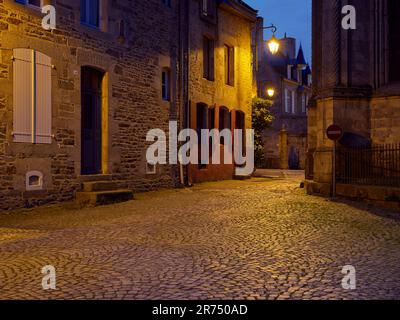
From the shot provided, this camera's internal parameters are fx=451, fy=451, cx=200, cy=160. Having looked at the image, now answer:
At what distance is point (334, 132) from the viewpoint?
41.4ft

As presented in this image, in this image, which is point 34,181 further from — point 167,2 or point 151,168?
point 167,2

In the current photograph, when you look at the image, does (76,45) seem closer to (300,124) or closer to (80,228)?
(80,228)

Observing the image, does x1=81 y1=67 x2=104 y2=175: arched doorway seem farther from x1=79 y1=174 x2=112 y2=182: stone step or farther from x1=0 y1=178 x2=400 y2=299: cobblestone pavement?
x1=0 y1=178 x2=400 y2=299: cobblestone pavement

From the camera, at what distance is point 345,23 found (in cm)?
1379

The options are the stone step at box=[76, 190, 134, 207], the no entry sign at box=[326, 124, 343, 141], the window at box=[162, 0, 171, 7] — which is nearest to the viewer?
the stone step at box=[76, 190, 134, 207]

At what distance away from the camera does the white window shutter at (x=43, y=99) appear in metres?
10.2

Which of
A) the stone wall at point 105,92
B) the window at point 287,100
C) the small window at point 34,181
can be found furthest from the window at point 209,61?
the window at point 287,100

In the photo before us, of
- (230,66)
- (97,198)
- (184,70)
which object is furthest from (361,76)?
(97,198)

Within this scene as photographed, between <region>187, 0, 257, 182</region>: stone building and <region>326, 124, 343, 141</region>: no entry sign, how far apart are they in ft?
18.5

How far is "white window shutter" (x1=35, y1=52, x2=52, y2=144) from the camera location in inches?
401

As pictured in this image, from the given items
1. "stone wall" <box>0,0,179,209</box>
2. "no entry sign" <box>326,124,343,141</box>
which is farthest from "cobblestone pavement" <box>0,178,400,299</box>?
"no entry sign" <box>326,124,343,141</box>

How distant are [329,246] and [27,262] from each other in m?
3.94

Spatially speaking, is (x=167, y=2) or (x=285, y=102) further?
(x=285, y=102)

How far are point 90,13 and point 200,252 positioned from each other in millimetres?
8642
